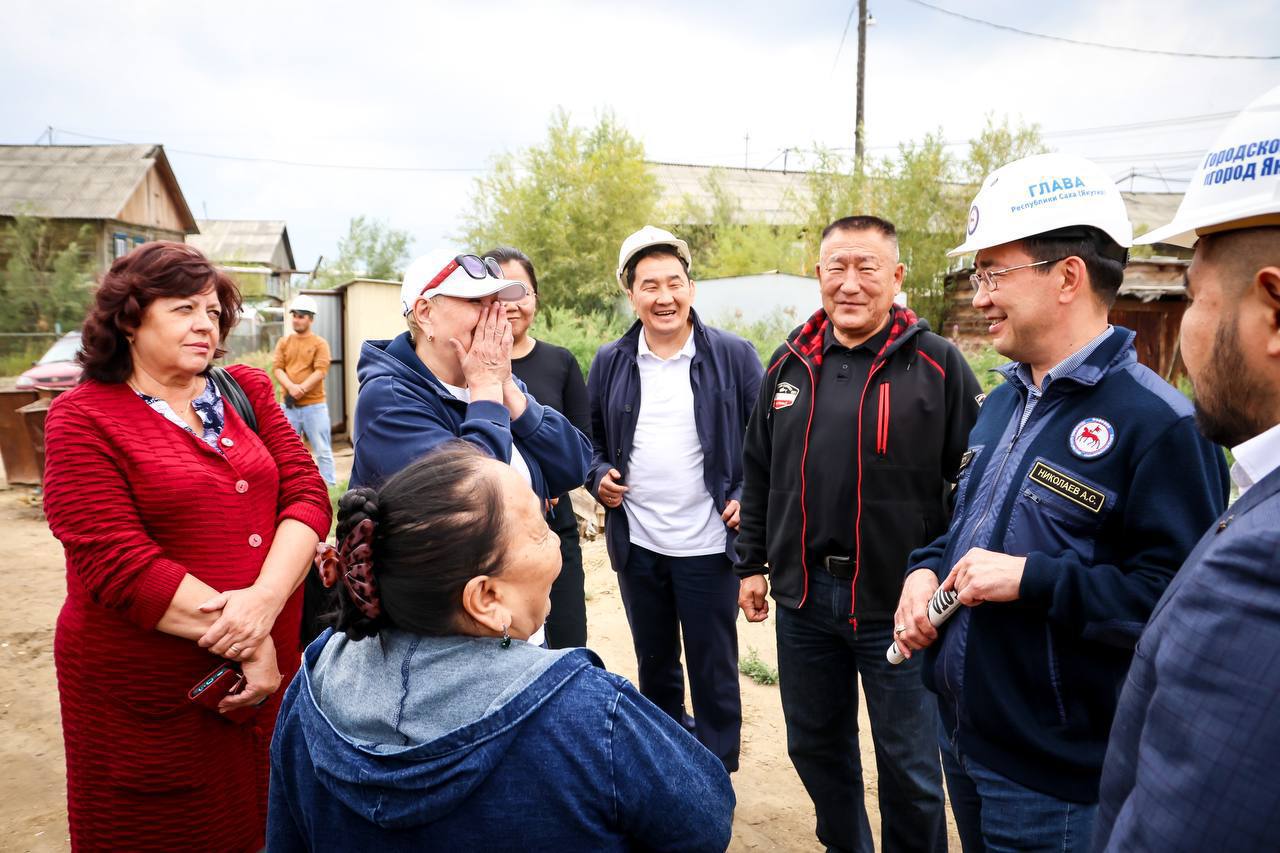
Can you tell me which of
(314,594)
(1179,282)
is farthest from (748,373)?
(1179,282)

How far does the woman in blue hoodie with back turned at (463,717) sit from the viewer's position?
1161 mm

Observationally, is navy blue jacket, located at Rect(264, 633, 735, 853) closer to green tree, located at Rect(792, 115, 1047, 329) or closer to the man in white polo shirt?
the man in white polo shirt

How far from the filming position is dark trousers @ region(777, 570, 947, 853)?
8.67ft

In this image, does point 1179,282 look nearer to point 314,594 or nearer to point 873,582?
point 873,582

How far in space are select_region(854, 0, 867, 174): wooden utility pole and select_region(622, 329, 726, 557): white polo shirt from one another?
18.9m

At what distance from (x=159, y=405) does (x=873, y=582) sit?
2.27m

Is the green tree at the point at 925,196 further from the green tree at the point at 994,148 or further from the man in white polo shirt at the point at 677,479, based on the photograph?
the man in white polo shirt at the point at 677,479

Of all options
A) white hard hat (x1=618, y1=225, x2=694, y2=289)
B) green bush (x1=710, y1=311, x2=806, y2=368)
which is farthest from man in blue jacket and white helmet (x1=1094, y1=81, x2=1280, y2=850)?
green bush (x1=710, y1=311, x2=806, y2=368)

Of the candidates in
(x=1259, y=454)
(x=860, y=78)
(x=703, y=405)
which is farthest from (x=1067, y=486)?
(x=860, y=78)

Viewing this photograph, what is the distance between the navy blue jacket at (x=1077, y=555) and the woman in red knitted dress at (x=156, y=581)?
78.0 inches

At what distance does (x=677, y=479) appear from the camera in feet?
11.6

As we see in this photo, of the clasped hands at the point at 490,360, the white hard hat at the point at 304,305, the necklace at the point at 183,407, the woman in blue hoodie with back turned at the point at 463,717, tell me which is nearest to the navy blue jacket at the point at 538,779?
the woman in blue hoodie with back turned at the point at 463,717

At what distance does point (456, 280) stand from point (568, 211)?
1984 cm

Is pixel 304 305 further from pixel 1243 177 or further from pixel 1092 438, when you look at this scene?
pixel 1243 177
